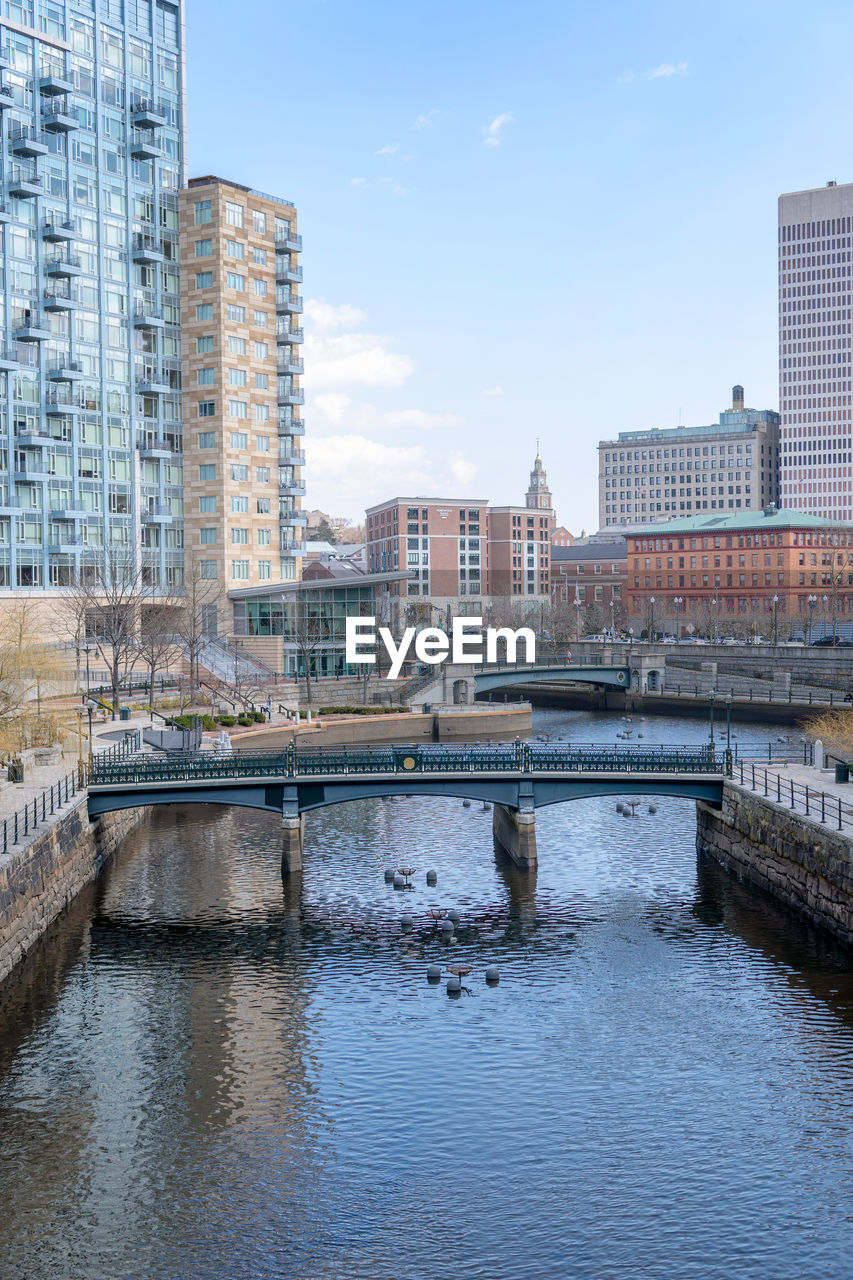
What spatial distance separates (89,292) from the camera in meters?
111

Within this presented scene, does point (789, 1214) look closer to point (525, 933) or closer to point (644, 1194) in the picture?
point (644, 1194)

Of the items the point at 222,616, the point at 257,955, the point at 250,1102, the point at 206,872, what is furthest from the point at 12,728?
the point at 222,616

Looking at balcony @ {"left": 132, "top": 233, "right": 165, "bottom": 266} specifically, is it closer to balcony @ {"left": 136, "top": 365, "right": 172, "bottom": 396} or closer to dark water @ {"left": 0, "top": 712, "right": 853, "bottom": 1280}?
balcony @ {"left": 136, "top": 365, "right": 172, "bottom": 396}

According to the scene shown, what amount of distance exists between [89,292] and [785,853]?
278 ft

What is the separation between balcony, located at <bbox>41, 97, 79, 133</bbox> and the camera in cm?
10475

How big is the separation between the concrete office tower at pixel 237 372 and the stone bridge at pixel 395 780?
62218 mm

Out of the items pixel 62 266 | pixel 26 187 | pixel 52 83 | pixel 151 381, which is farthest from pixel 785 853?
pixel 52 83

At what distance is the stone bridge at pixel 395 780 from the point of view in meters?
55.9

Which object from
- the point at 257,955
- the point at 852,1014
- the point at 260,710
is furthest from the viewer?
the point at 260,710

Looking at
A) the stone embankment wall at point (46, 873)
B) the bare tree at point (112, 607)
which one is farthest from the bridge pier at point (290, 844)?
the bare tree at point (112, 607)

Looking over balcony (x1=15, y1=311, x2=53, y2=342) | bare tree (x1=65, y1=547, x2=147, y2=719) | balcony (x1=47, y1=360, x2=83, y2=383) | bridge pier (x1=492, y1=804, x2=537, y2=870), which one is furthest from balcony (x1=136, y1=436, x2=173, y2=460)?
bridge pier (x1=492, y1=804, x2=537, y2=870)

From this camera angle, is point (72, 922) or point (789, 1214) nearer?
point (789, 1214)

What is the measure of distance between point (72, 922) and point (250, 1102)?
703 inches

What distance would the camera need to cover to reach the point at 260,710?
9694 centimetres
